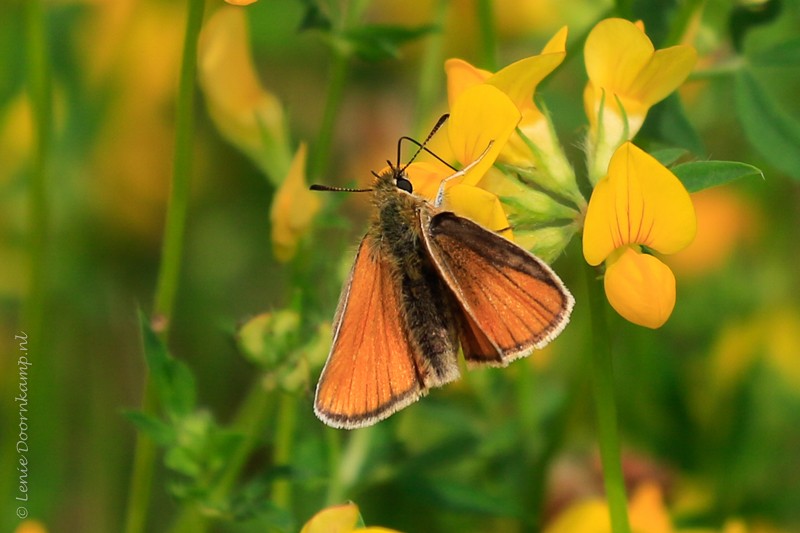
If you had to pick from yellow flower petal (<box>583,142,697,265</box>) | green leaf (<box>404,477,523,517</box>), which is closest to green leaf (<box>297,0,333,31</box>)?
yellow flower petal (<box>583,142,697,265</box>)

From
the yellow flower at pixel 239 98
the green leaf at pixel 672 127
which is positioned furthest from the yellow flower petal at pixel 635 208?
the yellow flower at pixel 239 98

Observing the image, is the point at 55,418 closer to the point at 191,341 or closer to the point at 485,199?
the point at 191,341

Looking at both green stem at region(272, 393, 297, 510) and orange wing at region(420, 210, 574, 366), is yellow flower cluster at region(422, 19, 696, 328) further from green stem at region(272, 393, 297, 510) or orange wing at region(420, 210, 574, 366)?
green stem at region(272, 393, 297, 510)

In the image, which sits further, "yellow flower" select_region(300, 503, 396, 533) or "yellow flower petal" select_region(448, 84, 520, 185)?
"yellow flower petal" select_region(448, 84, 520, 185)

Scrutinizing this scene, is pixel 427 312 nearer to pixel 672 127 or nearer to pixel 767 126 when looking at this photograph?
pixel 672 127

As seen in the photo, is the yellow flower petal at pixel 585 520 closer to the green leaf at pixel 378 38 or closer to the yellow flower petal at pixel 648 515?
the yellow flower petal at pixel 648 515

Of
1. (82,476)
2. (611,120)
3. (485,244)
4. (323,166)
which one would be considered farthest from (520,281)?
(82,476)
